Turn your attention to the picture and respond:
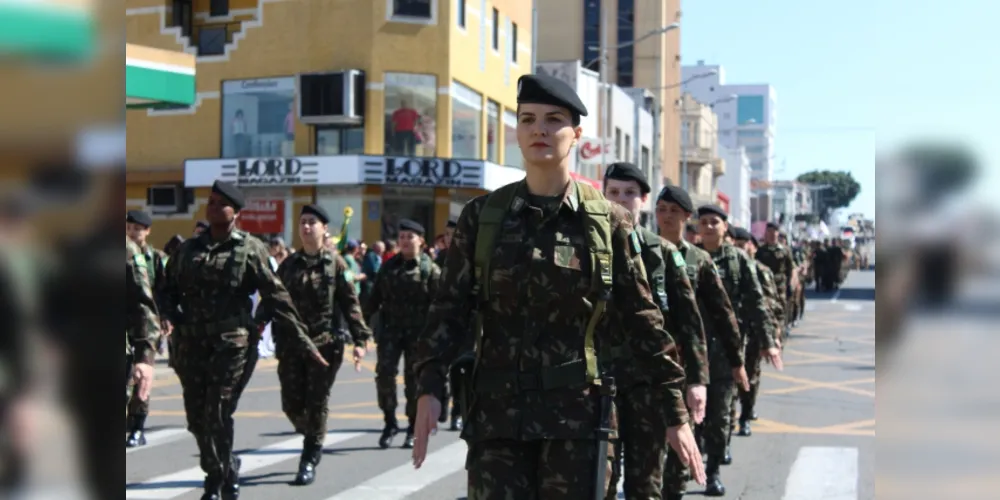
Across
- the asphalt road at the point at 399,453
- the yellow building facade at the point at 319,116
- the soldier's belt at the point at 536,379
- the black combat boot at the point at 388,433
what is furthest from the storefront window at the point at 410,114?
the soldier's belt at the point at 536,379

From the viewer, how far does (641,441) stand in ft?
19.7

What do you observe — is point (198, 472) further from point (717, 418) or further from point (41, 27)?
point (41, 27)

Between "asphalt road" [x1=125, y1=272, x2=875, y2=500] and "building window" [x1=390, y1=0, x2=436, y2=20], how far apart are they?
1783cm

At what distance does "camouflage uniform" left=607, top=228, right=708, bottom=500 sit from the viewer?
5941 mm

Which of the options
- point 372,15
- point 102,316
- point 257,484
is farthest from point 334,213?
point 102,316

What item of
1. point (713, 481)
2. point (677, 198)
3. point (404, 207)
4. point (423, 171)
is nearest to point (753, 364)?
point (713, 481)

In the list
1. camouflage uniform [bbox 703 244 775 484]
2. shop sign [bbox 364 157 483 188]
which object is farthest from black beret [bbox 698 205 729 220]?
shop sign [bbox 364 157 483 188]

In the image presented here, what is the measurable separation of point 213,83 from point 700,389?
102 ft

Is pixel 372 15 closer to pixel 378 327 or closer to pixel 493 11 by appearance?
pixel 493 11

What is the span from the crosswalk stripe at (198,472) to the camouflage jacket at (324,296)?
136 centimetres

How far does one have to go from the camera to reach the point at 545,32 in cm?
8144

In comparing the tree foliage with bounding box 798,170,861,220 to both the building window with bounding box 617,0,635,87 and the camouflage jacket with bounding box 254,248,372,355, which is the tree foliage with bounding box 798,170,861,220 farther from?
the camouflage jacket with bounding box 254,248,372,355

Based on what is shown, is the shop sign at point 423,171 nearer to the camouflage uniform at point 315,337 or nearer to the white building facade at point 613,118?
the white building facade at point 613,118

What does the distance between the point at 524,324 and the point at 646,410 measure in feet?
6.25
